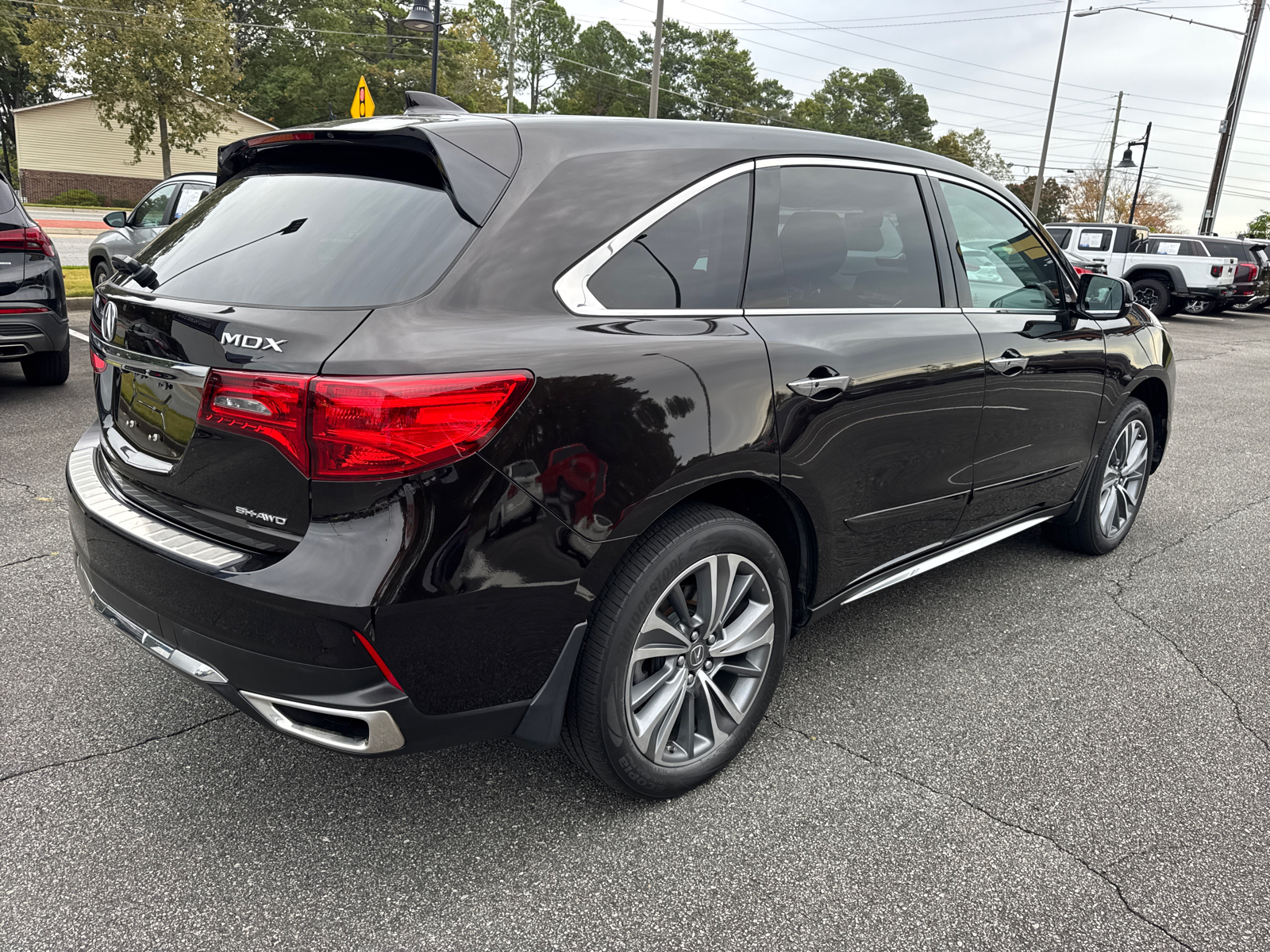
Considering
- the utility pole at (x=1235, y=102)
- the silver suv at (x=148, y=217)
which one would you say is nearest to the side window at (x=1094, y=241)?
the utility pole at (x=1235, y=102)

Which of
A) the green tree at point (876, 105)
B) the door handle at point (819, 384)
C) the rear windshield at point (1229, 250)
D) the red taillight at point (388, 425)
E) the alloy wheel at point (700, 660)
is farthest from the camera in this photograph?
the green tree at point (876, 105)

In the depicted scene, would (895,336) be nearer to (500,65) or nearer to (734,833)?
(734,833)

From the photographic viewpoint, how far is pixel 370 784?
8.52ft

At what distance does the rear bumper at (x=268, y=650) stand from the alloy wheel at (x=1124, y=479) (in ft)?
11.2

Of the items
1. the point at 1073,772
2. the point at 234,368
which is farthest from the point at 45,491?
the point at 1073,772

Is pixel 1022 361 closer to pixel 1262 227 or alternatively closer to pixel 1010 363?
pixel 1010 363

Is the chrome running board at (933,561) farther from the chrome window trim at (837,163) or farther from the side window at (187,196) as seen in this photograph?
the side window at (187,196)

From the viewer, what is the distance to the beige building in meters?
47.3

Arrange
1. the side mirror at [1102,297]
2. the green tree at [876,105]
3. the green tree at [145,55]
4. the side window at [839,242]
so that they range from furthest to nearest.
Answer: the green tree at [876,105]
the green tree at [145,55]
the side mirror at [1102,297]
the side window at [839,242]

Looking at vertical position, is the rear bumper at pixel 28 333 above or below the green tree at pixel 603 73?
below

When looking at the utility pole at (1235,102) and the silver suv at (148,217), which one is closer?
the silver suv at (148,217)

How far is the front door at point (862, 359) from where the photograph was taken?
2666 millimetres

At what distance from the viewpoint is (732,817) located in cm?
252

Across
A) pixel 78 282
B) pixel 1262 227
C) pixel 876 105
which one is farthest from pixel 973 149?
pixel 78 282
